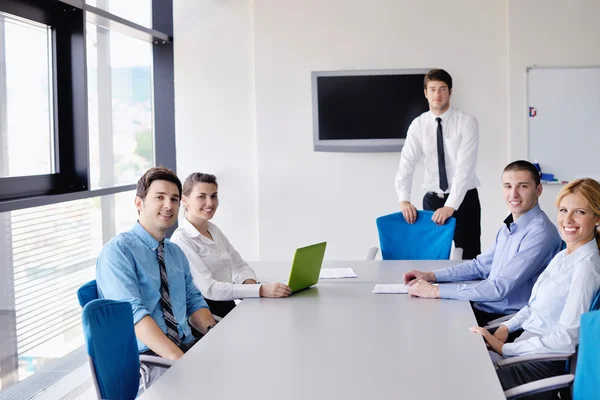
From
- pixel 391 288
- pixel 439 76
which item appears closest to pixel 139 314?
pixel 391 288

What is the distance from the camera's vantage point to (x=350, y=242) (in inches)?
270

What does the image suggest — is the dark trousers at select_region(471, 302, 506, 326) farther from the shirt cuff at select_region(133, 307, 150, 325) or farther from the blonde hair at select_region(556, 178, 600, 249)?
the shirt cuff at select_region(133, 307, 150, 325)

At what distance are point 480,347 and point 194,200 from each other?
1771 millimetres

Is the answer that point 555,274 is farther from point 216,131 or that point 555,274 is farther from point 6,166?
point 216,131

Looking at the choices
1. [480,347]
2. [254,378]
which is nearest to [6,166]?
[254,378]

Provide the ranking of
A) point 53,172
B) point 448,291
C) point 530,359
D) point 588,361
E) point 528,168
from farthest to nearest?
point 53,172 → point 528,168 → point 448,291 → point 530,359 → point 588,361

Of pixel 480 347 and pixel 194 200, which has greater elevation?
pixel 194 200

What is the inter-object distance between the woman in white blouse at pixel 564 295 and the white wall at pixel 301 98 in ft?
12.3

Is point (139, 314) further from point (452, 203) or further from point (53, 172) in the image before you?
point (452, 203)

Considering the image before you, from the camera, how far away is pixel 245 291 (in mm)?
3451

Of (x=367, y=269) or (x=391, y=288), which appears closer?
(x=391, y=288)

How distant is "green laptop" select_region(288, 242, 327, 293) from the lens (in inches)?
131

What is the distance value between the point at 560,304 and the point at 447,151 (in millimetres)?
2777

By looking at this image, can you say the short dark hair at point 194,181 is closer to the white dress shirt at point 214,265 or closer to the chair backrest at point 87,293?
the white dress shirt at point 214,265
